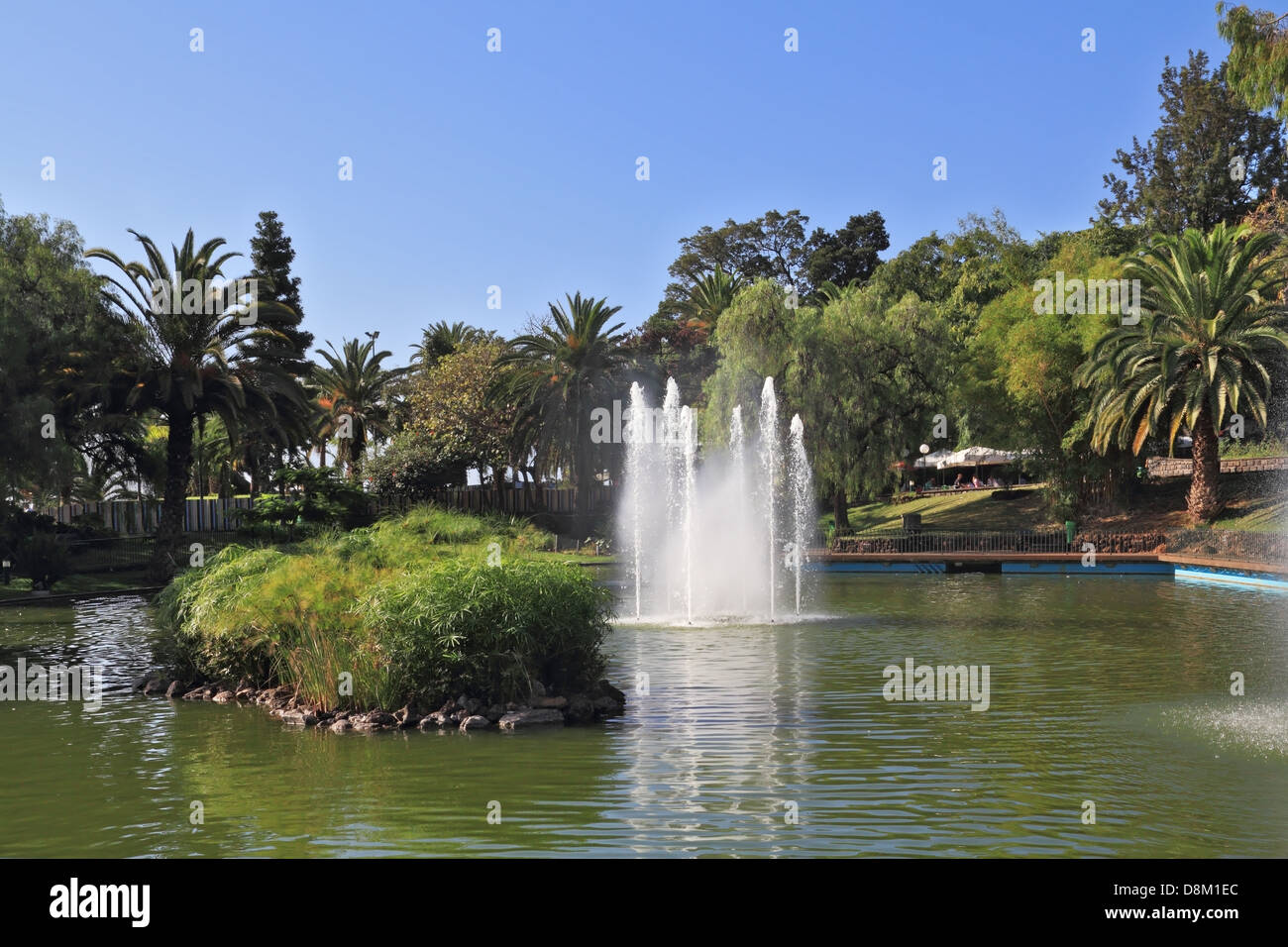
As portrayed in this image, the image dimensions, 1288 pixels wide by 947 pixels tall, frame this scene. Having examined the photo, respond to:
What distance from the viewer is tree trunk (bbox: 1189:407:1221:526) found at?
40.5 m

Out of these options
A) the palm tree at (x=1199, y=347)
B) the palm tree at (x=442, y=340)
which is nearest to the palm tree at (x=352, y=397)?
the palm tree at (x=442, y=340)

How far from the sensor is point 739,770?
447 inches

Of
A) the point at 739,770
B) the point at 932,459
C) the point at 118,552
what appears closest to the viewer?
the point at 739,770

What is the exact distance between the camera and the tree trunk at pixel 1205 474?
40.5m

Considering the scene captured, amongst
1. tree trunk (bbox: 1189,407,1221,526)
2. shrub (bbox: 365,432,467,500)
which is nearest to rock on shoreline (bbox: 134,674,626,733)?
tree trunk (bbox: 1189,407,1221,526)

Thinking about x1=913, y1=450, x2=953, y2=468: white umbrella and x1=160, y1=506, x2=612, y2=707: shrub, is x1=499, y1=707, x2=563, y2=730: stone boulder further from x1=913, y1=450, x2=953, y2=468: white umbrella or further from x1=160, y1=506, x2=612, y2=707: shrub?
x1=913, y1=450, x2=953, y2=468: white umbrella

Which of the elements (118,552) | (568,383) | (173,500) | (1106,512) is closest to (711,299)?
(568,383)

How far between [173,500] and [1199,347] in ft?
123

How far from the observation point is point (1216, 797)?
32.8ft

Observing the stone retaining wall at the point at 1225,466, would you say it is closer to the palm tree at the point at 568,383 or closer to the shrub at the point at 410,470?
the palm tree at the point at 568,383

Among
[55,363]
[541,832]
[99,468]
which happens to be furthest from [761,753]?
[99,468]

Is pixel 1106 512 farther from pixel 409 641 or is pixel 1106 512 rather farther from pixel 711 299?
pixel 409 641

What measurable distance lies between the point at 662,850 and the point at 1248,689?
35.7 feet

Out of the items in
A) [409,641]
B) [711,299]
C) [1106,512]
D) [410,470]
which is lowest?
[409,641]
